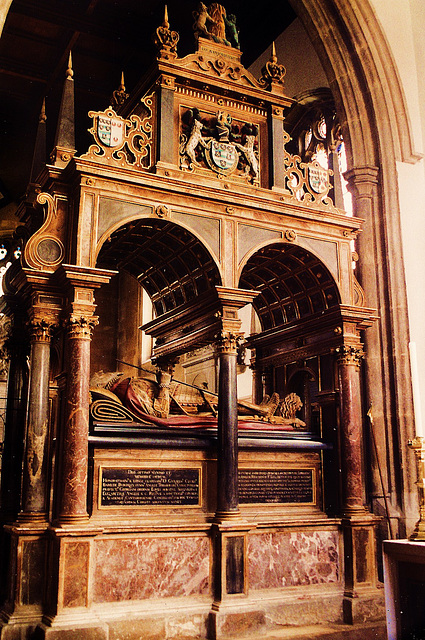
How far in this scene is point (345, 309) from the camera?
770 cm

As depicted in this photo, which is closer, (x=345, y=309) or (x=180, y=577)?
(x=180, y=577)

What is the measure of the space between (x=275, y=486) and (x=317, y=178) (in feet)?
12.0

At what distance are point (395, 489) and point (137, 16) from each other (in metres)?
8.93

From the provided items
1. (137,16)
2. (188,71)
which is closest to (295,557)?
(188,71)

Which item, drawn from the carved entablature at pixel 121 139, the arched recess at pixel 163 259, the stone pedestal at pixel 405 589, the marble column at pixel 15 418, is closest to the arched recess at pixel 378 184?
the arched recess at pixel 163 259

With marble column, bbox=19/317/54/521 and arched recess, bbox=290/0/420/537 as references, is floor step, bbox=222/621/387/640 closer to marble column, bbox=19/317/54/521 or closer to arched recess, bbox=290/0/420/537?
arched recess, bbox=290/0/420/537

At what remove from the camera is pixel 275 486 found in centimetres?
743

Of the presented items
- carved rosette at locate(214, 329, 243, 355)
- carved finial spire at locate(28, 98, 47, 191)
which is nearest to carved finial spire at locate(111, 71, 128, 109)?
carved finial spire at locate(28, 98, 47, 191)

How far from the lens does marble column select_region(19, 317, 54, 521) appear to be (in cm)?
621

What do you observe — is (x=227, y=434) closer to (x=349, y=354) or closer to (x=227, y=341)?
(x=227, y=341)

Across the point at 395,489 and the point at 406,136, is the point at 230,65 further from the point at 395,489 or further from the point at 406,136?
the point at 395,489

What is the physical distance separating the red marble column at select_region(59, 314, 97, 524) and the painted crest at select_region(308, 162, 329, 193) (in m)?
3.32

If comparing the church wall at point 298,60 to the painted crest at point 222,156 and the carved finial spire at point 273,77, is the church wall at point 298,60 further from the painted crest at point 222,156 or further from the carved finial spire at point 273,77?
the painted crest at point 222,156

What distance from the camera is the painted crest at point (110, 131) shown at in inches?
274
